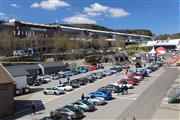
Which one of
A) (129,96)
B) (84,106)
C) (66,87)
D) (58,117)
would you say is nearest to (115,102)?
(129,96)

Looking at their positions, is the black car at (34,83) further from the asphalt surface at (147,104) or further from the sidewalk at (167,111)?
the sidewalk at (167,111)

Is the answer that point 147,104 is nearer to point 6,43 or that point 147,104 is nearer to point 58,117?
point 58,117

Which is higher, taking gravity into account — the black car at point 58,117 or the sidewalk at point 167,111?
the black car at point 58,117

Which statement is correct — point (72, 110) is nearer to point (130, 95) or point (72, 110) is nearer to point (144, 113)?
point (144, 113)

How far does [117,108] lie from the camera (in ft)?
124

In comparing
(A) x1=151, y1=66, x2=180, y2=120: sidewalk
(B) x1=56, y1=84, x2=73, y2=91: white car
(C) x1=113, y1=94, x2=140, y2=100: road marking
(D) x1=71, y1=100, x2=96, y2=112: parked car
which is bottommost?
(A) x1=151, y1=66, x2=180, y2=120: sidewalk

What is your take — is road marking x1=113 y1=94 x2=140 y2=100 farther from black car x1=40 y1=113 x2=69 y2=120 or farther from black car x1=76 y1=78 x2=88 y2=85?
black car x1=40 y1=113 x2=69 y2=120

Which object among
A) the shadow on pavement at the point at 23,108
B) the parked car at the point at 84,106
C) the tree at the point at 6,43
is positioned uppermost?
the tree at the point at 6,43


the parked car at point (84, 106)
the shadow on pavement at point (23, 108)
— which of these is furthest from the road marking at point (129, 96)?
the shadow on pavement at point (23, 108)

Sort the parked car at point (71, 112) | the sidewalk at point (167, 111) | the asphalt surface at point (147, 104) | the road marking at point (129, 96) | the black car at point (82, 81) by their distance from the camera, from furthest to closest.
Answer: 1. the black car at point (82, 81)
2. the road marking at point (129, 96)
3. the asphalt surface at point (147, 104)
4. the sidewalk at point (167, 111)
5. the parked car at point (71, 112)

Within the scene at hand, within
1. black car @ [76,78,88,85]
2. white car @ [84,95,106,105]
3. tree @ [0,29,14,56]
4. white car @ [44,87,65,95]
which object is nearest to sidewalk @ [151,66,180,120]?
white car @ [84,95,106,105]

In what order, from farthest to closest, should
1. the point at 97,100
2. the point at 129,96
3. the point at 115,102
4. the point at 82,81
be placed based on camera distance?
the point at 82,81
the point at 129,96
the point at 115,102
the point at 97,100

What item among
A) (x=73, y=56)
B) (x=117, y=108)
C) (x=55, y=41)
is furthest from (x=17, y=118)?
(x=55, y=41)

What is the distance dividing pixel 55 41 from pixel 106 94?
8537 cm
